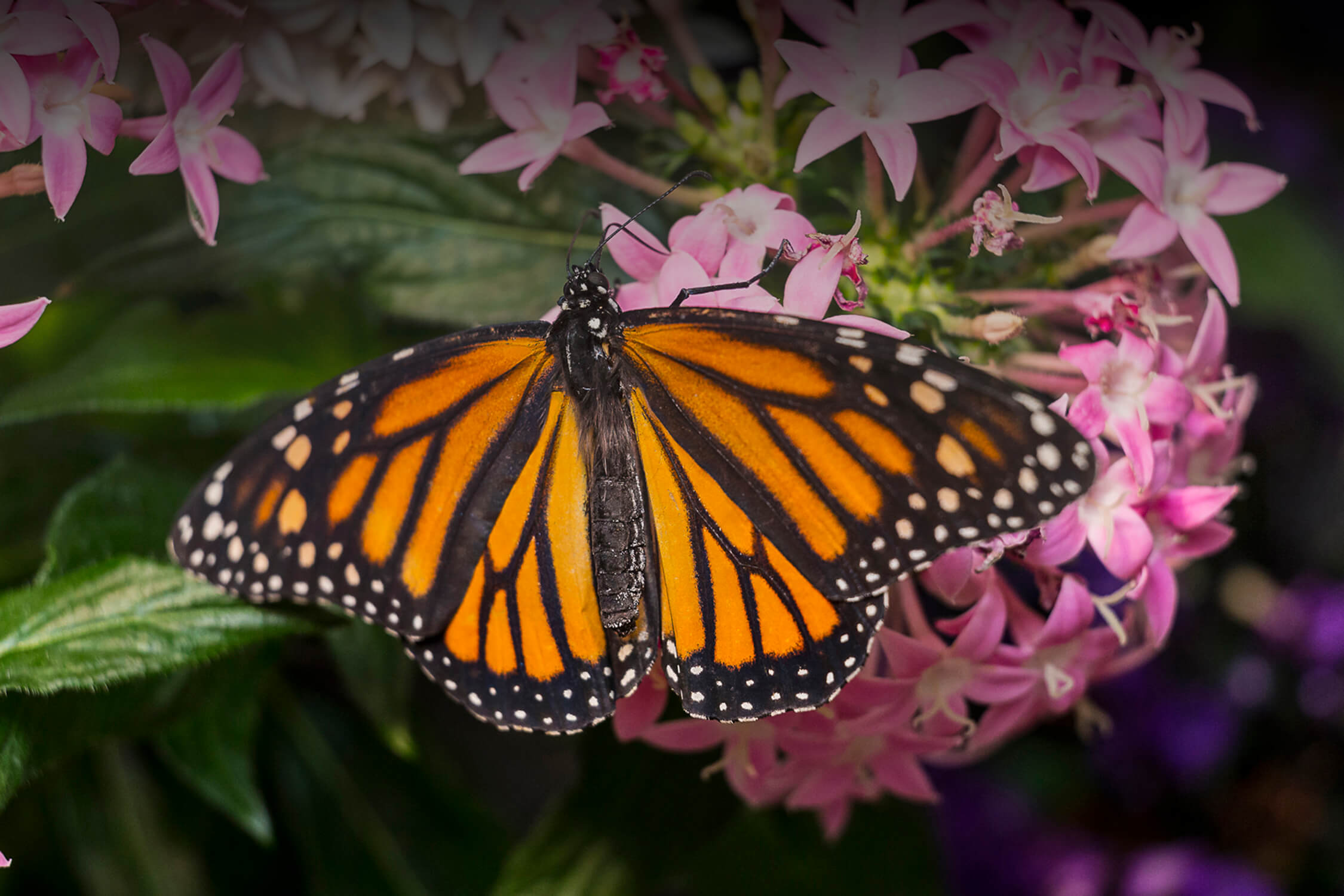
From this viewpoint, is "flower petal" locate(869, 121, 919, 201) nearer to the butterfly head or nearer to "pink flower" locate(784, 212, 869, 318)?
"pink flower" locate(784, 212, 869, 318)

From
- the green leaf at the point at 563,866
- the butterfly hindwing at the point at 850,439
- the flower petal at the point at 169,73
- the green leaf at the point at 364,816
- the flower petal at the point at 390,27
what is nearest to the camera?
the butterfly hindwing at the point at 850,439

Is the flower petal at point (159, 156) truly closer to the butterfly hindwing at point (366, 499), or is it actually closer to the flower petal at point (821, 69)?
the butterfly hindwing at point (366, 499)

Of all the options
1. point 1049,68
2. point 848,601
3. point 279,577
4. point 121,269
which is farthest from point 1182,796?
point 121,269

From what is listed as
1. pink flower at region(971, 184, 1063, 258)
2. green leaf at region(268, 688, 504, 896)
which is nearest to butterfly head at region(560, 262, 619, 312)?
pink flower at region(971, 184, 1063, 258)

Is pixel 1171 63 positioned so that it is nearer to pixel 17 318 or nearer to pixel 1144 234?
pixel 1144 234

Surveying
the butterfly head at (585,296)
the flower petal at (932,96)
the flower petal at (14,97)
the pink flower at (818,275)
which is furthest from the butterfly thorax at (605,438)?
the flower petal at (14,97)

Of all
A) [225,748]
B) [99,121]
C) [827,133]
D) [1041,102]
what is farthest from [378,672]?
[1041,102]

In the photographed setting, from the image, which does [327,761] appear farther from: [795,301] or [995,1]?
[995,1]
